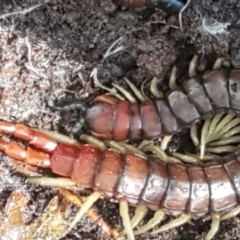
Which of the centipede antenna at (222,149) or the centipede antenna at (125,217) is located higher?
the centipede antenna at (222,149)

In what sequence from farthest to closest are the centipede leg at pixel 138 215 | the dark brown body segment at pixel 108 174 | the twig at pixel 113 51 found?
1. the twig at pixel 113 51
2. the centipede leg at pixel 138 215
3. the dark brown body segment at pixel 108 174

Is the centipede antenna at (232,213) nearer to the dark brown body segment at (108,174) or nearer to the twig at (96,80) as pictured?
the dark brown body segment at (108,174)

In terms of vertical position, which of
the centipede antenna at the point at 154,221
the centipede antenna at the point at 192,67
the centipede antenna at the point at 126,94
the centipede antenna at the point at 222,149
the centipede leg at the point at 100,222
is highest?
the centipede antenna at the point at 192,67

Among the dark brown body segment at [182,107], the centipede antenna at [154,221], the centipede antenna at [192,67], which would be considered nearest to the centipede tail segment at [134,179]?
the centipede antenna at [154,221]

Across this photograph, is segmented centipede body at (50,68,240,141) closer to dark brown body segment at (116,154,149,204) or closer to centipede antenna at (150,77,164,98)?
centipede antenna at (150,77,164,98)

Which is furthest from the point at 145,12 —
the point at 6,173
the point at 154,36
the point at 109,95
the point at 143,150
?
the point at 6,173

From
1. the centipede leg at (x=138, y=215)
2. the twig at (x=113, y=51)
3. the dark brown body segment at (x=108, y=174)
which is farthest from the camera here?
the twig at (x=113, y=51)

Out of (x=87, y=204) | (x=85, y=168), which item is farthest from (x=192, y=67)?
(x=87, y=204)
